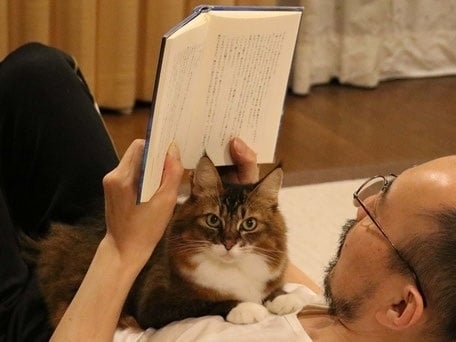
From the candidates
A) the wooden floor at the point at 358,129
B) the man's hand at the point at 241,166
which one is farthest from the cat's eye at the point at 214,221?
the wooden floor at the point at 358,129

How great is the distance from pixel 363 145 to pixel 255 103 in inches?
64.3

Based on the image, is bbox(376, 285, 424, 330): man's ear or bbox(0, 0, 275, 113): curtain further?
bbox(0, 0, 275, 113): curtain

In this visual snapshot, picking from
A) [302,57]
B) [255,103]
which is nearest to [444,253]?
[255,103]

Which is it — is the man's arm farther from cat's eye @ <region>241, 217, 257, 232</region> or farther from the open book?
cat's eye @ <region>241, 217, 257, 232</region>

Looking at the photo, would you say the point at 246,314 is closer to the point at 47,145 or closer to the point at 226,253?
the point at 226,253

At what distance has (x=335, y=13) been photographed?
3338 millimetres

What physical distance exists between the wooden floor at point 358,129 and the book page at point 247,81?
3.25 ft

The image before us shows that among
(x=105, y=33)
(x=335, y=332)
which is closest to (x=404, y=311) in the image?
(x=335, y=332)

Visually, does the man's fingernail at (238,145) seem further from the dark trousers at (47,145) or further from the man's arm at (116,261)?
the dark trousers at (47,145)

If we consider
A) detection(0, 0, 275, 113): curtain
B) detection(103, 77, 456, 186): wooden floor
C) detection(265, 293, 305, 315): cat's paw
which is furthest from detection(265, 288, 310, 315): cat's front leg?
detection(0, 0, 275, 113): curtain

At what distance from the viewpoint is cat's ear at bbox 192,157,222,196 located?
1.26 m

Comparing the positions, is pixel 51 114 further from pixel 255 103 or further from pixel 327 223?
pixel 327 223

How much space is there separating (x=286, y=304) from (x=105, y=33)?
1.69m

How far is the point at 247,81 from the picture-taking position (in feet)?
4.12
